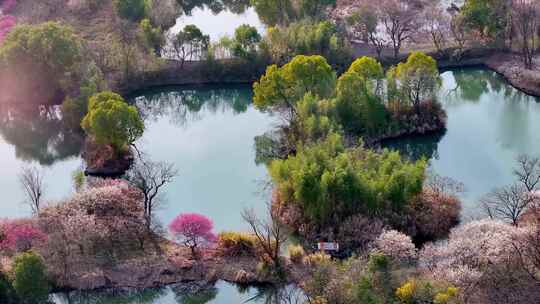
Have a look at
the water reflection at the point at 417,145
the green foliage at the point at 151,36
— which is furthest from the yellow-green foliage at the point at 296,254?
the green foliage at the point at 151,36

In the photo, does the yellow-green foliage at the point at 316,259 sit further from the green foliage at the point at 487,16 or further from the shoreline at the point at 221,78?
the green foliage at the point at 487,16

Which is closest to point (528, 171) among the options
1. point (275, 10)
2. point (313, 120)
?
point (313, 120)

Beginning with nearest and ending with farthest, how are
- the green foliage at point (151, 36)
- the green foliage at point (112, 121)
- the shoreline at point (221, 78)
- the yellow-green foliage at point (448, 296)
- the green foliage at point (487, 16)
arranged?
the yellow-green foliage at point (448, 296)
the green foliage at point (112, 121)
the shoreline at point (221, 78)
the green foliage at point (487, 16)
the green foliage at point (151, 36)

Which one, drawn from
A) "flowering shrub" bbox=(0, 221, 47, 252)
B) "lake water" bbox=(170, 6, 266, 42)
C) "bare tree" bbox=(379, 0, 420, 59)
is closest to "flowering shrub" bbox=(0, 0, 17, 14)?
"lake water" bbox=(170, 6, 266, 42)

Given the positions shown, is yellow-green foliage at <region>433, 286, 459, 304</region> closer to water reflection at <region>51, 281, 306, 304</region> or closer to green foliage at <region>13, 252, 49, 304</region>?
water reflection at <region>51, 281, 306, 304</region>

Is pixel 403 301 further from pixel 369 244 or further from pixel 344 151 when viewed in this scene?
pixel 344 151

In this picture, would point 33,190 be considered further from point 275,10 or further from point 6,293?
point 275,10
